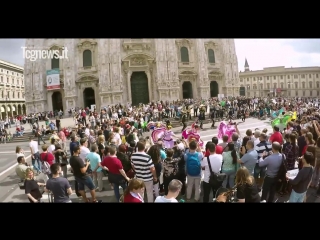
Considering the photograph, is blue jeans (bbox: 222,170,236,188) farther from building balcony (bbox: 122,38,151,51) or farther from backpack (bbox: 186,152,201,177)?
building balcony (bbox: 122,38,151,51)

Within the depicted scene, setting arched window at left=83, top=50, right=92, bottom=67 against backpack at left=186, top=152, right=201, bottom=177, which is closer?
backpack at left=186, top=152, right=201, bottom=177

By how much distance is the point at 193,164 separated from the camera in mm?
5973

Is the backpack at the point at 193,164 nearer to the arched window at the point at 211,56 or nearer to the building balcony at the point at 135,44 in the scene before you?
the building balcony at the point at 135,44

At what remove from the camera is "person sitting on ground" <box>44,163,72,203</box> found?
4.99 m

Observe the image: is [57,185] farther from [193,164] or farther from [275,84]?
[275,84]

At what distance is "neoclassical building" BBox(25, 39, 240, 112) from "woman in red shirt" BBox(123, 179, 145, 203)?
25045 mm

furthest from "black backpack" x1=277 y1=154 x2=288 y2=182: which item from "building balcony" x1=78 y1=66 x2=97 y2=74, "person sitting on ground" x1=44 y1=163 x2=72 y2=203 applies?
"building balcony" x1=78 y1=66 x2=97 y2=74

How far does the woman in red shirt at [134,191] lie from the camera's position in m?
4.29

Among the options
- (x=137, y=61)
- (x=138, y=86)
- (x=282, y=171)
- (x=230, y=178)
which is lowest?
(x=230, y=178)

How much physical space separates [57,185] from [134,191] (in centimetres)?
171

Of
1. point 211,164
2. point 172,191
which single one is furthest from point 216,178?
point 172,191

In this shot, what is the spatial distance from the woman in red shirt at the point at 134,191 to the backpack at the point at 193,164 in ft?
6.21
